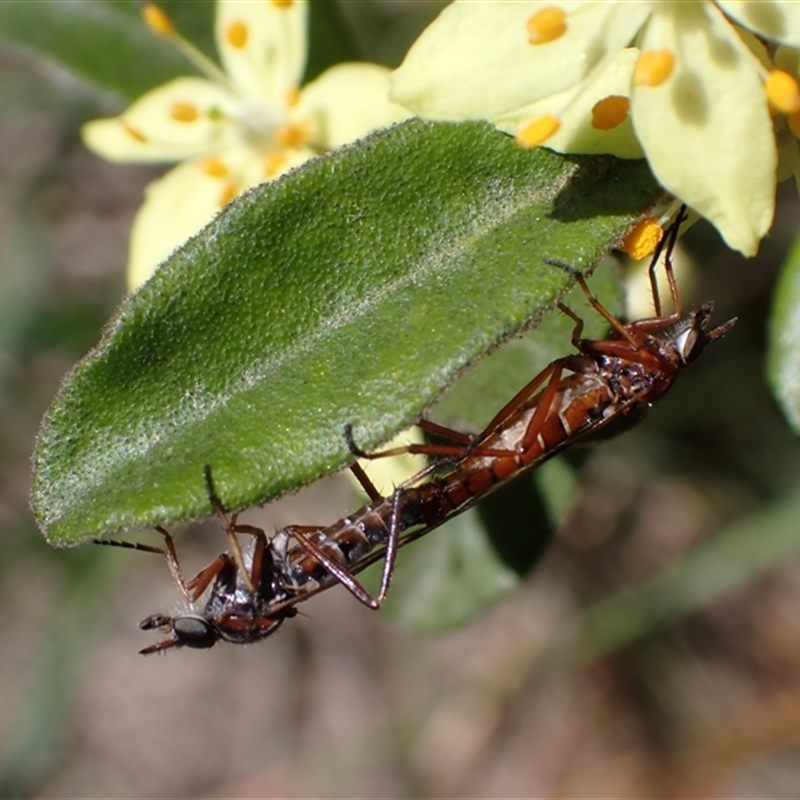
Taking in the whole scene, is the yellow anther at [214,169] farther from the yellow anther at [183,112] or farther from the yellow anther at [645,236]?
the yellow anther at [645,236]

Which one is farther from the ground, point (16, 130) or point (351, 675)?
point (16, 130)

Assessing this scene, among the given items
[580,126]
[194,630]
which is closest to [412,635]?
[194,630]

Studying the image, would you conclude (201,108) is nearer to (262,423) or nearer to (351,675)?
(262,423)

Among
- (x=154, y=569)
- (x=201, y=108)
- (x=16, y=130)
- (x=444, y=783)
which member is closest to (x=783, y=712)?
(x=444, y=783)

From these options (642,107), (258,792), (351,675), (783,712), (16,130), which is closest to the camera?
(642,107)

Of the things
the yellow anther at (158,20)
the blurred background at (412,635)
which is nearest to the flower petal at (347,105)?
the yellow anther at (158,20)

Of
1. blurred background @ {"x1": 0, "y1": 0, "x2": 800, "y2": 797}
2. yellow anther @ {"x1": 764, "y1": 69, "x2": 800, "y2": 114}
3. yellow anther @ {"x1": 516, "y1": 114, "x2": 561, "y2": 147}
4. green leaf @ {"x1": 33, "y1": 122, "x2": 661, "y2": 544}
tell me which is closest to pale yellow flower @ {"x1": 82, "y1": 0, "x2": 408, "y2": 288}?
green leaf @ {"x1": 33, "y1": 122, "x2": 661, "y2": 544}

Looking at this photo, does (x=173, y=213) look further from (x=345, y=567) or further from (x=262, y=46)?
(x=345, y=567)

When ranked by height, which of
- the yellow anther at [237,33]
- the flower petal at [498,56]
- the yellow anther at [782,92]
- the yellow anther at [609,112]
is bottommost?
the yellow anther at [782,92]
